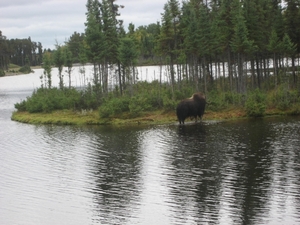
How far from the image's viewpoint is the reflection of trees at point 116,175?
754 inches

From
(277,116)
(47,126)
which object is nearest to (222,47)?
(277,116)

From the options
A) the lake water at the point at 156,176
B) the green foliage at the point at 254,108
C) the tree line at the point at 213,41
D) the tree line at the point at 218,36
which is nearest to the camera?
the lake water at the point at 156,176

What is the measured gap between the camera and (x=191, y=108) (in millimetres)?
44094

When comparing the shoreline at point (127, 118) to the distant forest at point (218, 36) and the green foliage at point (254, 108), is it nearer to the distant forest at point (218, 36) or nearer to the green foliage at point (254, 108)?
the green foliage at point (254, 108)

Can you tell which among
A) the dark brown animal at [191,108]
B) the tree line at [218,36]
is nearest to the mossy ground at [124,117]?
the dark brown animal at [191,108]

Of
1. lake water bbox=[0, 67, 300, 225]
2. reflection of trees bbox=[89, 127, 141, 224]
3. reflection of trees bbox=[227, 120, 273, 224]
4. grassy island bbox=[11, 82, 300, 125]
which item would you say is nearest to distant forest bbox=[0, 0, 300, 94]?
grassy island bbox=[11, 82, 300, 125]

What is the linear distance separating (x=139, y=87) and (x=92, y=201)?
134ft

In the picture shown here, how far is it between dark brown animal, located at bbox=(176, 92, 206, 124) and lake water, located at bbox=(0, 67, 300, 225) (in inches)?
103

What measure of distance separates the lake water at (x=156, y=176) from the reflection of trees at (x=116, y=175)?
4 centimetres

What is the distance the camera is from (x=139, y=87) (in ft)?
200

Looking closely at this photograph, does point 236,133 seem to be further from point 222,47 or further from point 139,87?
point 139,87

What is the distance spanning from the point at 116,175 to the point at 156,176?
2.25 m

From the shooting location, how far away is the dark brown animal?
43.6 m


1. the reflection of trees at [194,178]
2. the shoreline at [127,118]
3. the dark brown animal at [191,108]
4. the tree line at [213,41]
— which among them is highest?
the tree line at [213,41]
